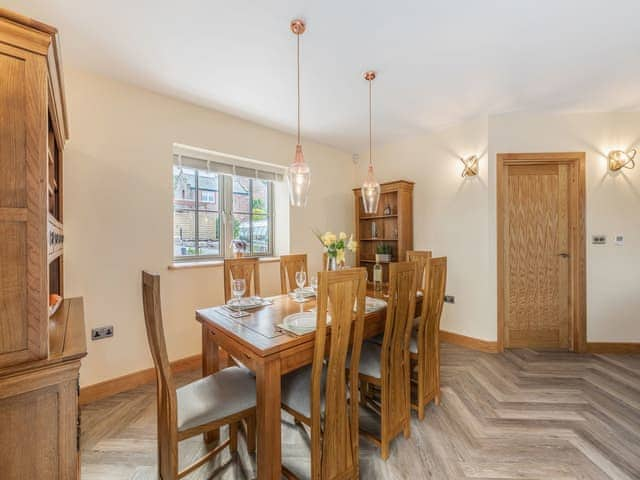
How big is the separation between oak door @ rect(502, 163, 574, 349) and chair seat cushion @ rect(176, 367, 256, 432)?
9.73 ft

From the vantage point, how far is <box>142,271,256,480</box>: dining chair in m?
1.20

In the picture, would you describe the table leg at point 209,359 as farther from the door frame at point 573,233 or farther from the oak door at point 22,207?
the door frame at point 573,233

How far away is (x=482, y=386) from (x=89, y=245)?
3.33 metres

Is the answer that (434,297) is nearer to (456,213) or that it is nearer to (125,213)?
(456,213)

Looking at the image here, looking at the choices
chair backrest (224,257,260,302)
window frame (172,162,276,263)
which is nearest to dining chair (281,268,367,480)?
chair backrest (224,257,260,302)

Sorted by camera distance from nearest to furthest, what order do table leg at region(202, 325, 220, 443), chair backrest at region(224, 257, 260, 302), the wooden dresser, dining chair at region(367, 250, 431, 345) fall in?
the wooden dresser < table leg at region(202, 325, 220, 443) < dining chair at region(367, 250, 431, 345) < chair backrest at region(224, 257, 260, 302)

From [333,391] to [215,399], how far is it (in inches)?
22.6

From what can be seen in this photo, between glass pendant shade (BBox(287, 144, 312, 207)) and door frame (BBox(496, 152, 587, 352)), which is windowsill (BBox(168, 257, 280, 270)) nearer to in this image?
glass pendant shade (BBox(287, 144, 312, 207))

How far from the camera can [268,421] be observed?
123cm

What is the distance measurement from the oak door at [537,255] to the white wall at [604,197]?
20 centimetres

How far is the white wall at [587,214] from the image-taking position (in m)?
3.00

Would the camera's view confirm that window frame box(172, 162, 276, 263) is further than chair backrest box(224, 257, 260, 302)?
Yes

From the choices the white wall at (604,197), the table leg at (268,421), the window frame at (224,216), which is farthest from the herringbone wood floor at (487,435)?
the window frame at (224,216)

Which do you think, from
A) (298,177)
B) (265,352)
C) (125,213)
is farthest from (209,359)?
(125,213)
